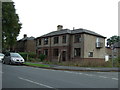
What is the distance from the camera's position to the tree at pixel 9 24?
41.4m

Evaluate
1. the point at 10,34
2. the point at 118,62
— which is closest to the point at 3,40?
the point at 10,34

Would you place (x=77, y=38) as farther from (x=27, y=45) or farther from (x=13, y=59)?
(x=27, y=45)

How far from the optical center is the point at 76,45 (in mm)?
37688

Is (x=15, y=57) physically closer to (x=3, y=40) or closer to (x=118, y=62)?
(x=118, y=62)

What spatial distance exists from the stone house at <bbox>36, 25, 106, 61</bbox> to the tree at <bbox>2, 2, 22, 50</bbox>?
8.18 meters

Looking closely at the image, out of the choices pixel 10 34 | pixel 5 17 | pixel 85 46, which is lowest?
pixel 85 46

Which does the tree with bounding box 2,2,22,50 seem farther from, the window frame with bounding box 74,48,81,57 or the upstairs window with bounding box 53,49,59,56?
the window frame with bounding box 74,48,81,57

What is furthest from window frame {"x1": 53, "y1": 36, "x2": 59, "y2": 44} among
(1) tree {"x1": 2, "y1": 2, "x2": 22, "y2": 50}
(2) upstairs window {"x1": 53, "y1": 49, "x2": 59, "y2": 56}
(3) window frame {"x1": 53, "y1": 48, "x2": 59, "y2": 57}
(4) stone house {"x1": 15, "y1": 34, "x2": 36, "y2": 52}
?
(4) stone house {"x1": 15, "y1": 34, "x2": 36, "y2": 52}

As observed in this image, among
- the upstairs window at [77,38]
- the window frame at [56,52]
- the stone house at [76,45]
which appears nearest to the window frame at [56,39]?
the stone house at [76,45]

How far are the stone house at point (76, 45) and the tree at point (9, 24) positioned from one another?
322 inches

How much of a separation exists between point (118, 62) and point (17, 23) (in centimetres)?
2626

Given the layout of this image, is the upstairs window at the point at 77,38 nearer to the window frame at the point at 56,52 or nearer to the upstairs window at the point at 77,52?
the upstairs window at the point at 77,52

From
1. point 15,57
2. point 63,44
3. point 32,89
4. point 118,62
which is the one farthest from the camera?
point 63,44

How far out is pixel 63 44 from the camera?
39906 mm
